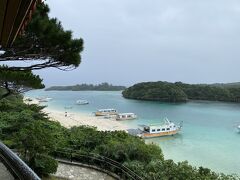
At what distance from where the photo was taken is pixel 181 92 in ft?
272

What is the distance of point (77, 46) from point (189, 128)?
35.7m

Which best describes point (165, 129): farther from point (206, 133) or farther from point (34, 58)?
point (34, 58)

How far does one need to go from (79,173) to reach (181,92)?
75.4 m

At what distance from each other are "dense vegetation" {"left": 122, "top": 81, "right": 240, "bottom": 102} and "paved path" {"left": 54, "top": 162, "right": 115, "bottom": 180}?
2868 inches

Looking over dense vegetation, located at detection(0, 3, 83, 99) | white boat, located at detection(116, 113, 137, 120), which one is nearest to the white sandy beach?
white boat, located at detection(116, 113, 137, 120)

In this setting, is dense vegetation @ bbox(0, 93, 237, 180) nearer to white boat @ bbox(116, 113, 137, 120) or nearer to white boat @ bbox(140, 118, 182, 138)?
white boat @ bbox(140, 118, 182, 138)

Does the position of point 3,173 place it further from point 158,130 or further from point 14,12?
point 158,130

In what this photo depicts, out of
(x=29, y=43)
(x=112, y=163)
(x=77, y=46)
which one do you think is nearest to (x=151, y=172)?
(x=112, y=163)

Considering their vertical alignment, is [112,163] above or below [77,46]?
below

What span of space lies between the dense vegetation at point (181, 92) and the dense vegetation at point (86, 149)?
68.4 meters

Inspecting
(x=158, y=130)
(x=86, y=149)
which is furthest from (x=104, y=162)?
(x=158, y=130)

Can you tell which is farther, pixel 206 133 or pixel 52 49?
pixel 206 133

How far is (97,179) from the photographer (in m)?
9.02

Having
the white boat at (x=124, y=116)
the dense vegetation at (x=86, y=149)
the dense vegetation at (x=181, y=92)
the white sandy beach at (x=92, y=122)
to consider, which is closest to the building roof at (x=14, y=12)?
the dense vegetation at (x=86, y=149)
